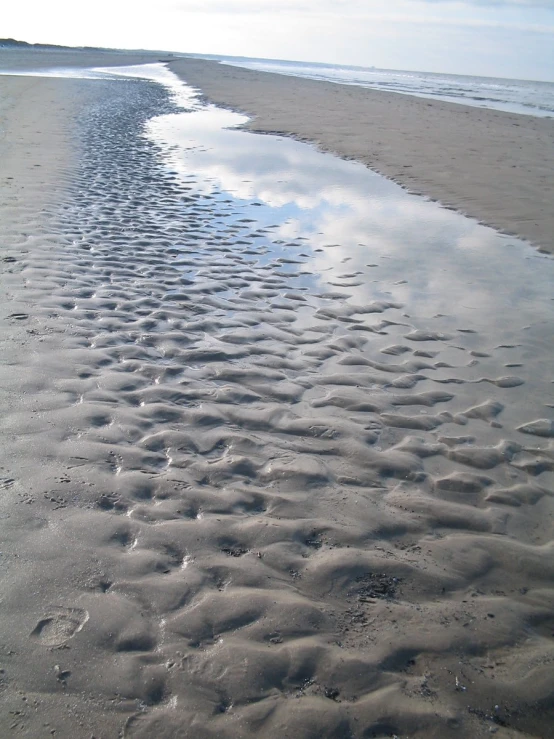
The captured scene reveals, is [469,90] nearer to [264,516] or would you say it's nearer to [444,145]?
[444,145]

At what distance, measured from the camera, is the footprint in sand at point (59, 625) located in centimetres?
252

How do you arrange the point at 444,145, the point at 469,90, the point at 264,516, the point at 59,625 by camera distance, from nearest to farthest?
the point at 59,625 < the point at 264,516 < the point at 444,145 < the point at 469,90

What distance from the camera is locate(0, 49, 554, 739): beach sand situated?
242cm

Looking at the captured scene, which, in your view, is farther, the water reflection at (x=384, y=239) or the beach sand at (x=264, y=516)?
the water reflection at (x=384, y=239)

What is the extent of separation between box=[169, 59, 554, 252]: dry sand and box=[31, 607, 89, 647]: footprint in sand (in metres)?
8.74

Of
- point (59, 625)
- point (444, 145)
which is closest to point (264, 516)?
point (59, 625)

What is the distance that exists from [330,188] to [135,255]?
5914mm

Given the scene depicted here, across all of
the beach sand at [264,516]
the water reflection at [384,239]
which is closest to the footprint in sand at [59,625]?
the beach sand at [264,516]

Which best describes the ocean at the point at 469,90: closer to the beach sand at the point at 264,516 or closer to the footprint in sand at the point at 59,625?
the beach sand at the point at 264,516

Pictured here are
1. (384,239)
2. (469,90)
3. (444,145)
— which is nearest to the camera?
(384,239)

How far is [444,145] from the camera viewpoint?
17.7m

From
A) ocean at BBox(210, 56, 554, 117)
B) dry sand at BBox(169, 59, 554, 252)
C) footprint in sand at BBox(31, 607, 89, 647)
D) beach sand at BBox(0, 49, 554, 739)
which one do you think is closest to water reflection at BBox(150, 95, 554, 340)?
beach sand at BBox(0, 49, 554, 739)

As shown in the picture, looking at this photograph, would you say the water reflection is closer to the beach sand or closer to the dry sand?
the beach sand

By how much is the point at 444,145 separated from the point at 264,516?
16982 mm
